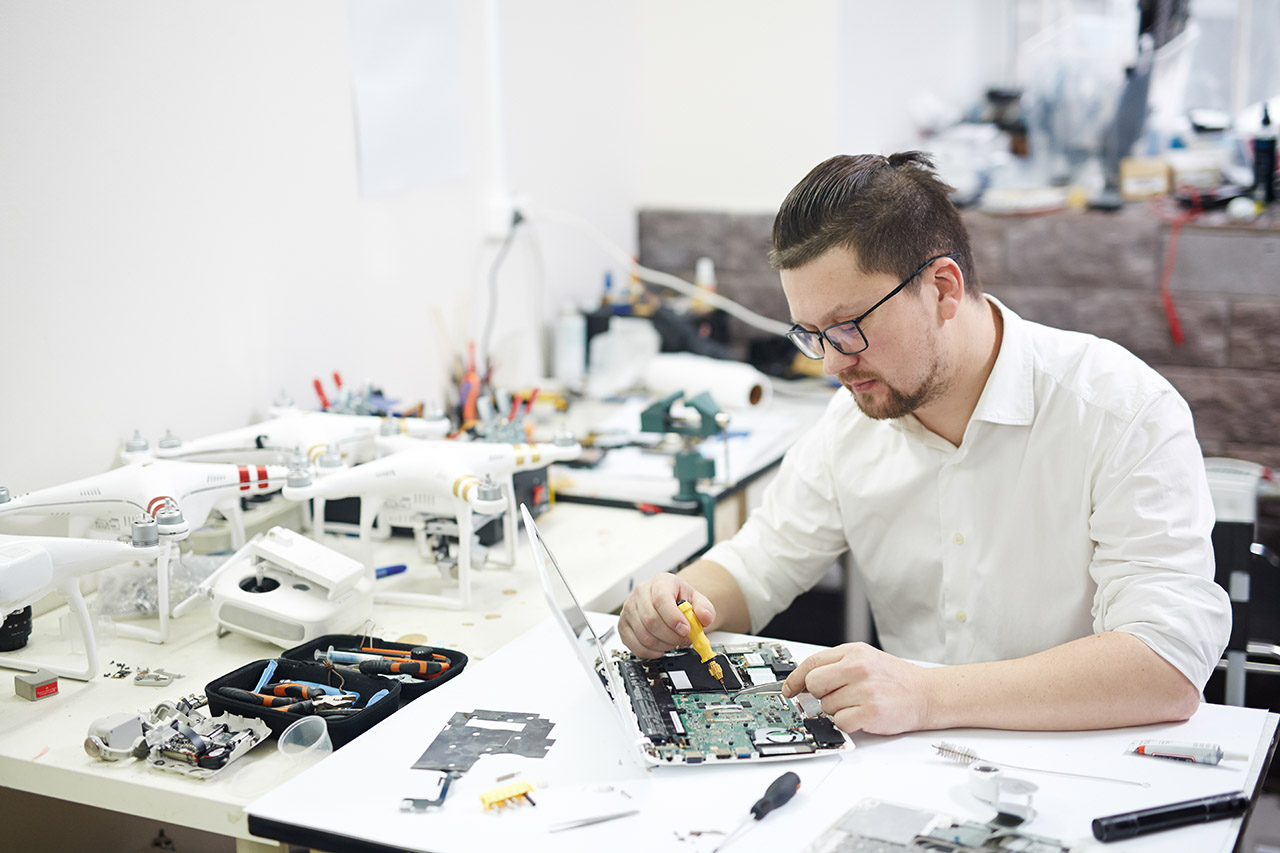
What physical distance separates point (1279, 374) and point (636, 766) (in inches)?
86.0

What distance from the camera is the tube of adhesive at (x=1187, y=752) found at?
1.20 m

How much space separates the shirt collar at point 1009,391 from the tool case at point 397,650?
0.75 meters

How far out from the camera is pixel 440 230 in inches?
99.9

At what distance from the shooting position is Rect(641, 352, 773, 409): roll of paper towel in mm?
2617

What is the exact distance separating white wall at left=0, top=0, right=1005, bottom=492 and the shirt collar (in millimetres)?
1249

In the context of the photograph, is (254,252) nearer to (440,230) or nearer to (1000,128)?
(440,230)

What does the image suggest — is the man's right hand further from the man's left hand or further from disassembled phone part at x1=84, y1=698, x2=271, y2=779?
disassembled phone part at x1=84, y1=698, x2=271, y2=779

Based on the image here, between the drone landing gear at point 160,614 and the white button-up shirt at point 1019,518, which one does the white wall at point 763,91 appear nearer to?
the white button-up shirt at point 1019,518

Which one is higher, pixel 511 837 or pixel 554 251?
pixel 554 251

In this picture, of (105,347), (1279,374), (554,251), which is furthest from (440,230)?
(1279,374)

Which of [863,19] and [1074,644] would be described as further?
[863,19]

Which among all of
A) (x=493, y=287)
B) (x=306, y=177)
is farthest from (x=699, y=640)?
(x=493, y=287)

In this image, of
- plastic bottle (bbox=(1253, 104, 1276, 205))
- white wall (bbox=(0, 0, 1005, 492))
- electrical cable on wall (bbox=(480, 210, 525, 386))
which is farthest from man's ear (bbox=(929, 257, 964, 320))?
plastic bottle (bbox=(1253, 104, 1276, 205))

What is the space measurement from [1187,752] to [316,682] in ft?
3.21
